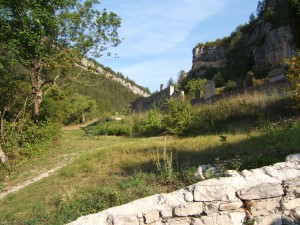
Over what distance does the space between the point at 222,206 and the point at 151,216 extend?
2.89ft

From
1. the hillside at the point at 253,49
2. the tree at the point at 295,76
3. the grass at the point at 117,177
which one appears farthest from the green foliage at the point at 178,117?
the hillside at the point at 253,49

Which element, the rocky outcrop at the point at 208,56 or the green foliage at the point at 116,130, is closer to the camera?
the green foliage at the point at 116,130

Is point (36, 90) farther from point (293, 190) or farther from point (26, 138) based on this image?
point (293, 190)

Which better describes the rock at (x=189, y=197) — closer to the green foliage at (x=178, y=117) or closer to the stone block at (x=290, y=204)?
the stone block at (x=290, y=204)

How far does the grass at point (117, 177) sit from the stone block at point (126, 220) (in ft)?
3.24

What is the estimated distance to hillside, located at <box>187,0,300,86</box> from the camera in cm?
2888

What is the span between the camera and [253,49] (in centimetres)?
3447

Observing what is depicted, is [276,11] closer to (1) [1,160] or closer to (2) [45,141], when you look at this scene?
(2) [45,141]

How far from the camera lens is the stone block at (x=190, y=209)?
378cm

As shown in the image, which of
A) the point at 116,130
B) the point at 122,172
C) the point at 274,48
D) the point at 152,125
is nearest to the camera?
the point at 122,172

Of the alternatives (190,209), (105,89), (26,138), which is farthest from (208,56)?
(190,209)

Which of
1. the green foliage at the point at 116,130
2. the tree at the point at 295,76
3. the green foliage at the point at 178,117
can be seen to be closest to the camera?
the tree at the point at 295,76

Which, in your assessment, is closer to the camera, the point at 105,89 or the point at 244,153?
the point at 244,153

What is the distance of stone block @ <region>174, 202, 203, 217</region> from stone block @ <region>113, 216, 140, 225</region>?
0.49m
